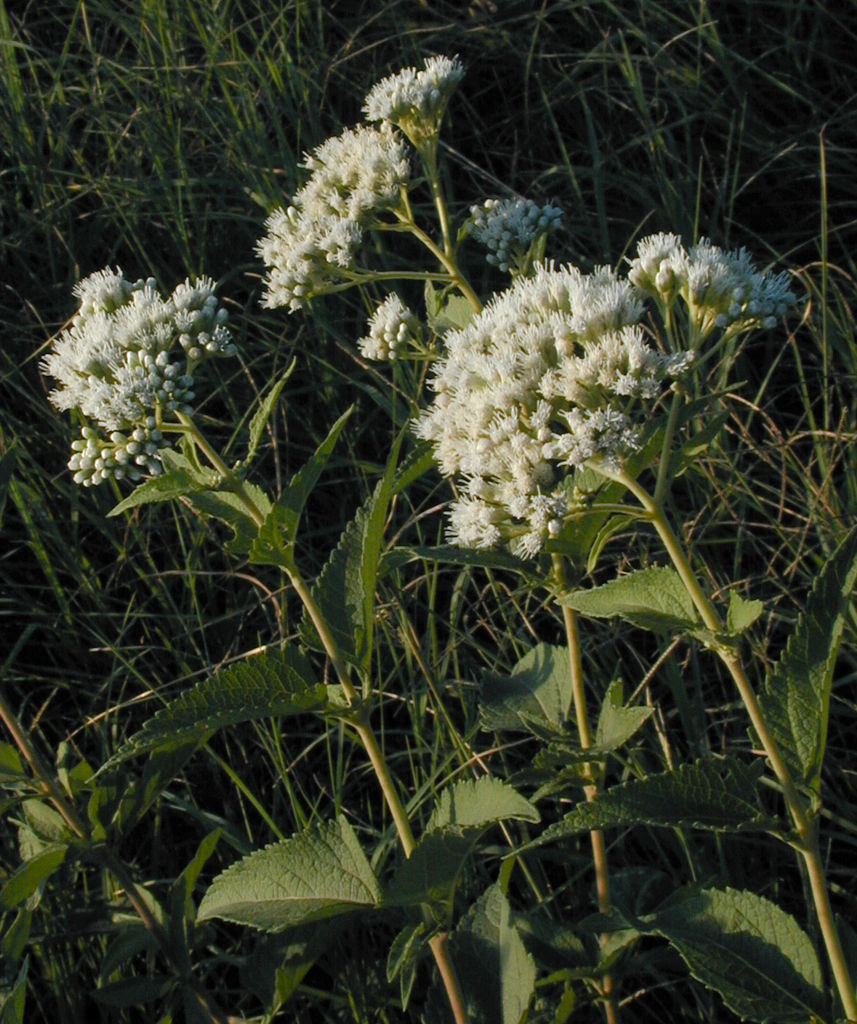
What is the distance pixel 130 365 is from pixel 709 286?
3.82 feet

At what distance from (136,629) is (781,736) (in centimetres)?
230

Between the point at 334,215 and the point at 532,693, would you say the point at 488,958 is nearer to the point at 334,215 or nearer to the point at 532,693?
the point at 532,693

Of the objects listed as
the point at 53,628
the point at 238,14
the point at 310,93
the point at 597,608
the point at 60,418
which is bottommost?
the point at 597,608

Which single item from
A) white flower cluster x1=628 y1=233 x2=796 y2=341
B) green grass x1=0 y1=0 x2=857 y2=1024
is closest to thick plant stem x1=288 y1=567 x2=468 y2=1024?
green grass x1=0 y1=0 x2=857 y2=1024

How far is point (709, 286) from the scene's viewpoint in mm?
2139

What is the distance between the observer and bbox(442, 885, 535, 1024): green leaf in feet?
6.75

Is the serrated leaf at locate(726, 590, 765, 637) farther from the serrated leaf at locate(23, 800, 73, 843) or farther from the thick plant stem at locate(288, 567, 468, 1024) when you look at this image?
the serrated leaf at locate(23, 800, 73, 843)

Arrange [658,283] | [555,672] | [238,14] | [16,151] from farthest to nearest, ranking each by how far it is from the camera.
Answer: [238,14] < [16,151] < [555,672] < [658,283]

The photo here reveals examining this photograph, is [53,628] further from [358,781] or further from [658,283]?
[658,283]

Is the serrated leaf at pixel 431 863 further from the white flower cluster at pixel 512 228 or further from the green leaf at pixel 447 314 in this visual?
the white flower cluster at pixel 512 228

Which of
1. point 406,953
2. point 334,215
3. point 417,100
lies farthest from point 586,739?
point 417,100

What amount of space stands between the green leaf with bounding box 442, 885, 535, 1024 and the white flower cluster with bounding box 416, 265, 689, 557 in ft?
2.30

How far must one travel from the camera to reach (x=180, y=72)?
4.30m

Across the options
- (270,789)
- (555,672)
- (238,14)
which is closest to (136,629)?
(270,789)
